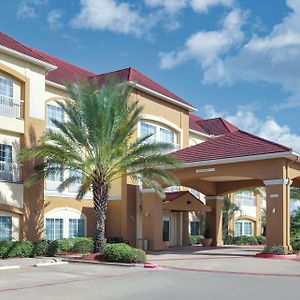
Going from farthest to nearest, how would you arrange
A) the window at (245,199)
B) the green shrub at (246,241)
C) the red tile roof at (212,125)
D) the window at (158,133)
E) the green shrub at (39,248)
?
the window at (245,199)
the red tile roof at (212,125)
the green shrub at (246,241)
the window at (158,133)
the green shrub at (39,248)

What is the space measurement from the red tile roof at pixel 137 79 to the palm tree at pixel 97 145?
27.7 feet

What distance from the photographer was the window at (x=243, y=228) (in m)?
48.2

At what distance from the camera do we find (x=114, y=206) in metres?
33.9

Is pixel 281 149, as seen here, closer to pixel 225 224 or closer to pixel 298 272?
pixel 298 272

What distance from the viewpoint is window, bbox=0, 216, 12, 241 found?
85.8 feet

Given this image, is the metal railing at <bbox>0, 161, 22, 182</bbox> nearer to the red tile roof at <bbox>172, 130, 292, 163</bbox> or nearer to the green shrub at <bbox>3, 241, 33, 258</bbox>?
the green shrub at <bbox>3, 241, 33, 258</bbox>

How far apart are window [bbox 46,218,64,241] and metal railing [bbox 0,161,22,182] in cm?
466

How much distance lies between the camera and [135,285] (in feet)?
51.5

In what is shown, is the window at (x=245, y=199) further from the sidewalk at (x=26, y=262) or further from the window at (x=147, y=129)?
the sidewalk at (x=26, y=262)

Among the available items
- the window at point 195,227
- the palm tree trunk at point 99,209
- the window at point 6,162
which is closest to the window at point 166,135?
the window at point 195,227

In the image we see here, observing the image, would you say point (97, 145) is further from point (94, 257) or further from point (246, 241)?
point (246, 241)

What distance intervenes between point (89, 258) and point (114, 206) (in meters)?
9.75

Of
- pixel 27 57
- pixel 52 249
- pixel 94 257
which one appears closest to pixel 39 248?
pixel 52 249

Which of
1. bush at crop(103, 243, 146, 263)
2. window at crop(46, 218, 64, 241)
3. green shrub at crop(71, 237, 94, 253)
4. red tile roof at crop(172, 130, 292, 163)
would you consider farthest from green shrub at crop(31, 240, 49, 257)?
red tile roof at crop(172, 130, 292, 163)
